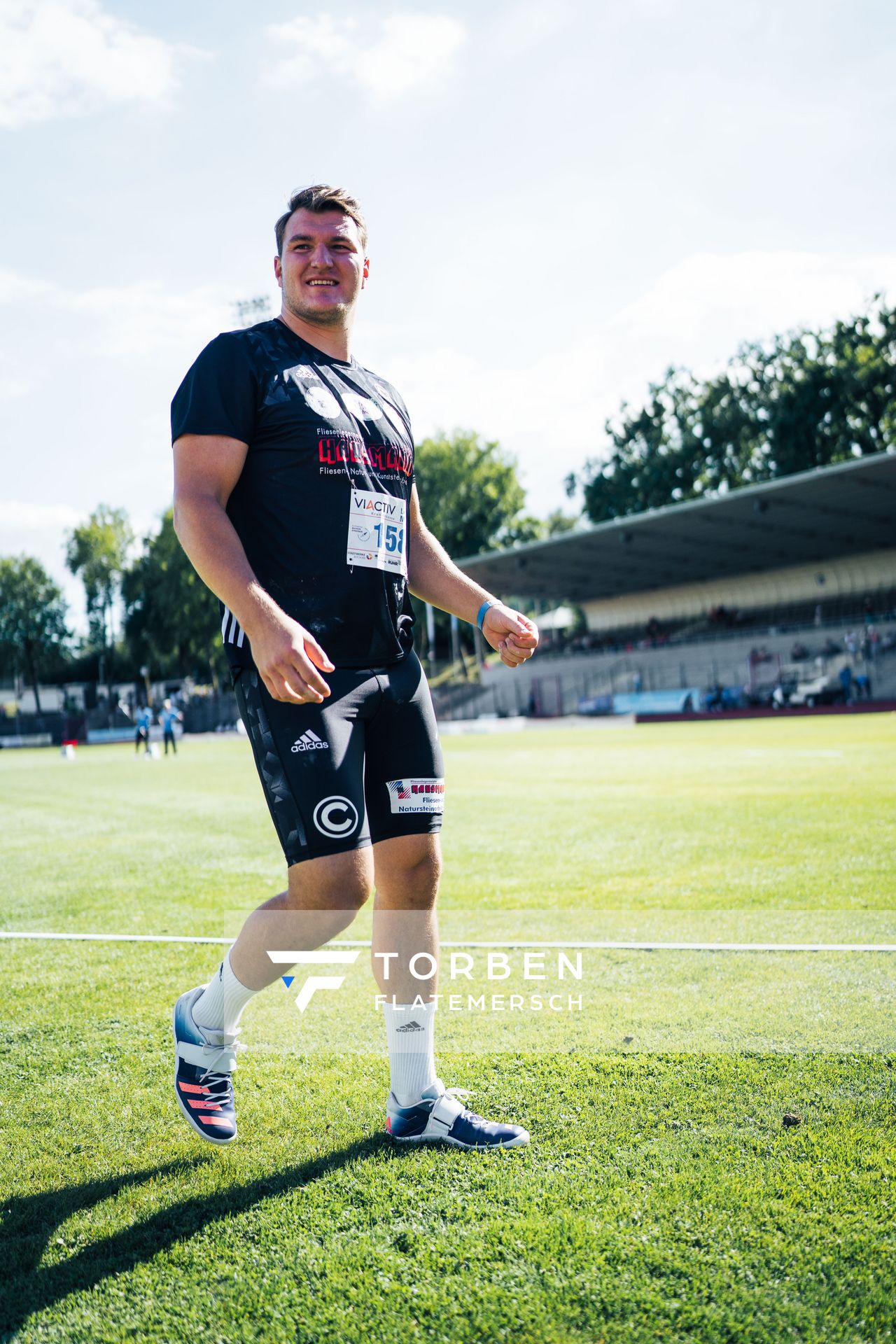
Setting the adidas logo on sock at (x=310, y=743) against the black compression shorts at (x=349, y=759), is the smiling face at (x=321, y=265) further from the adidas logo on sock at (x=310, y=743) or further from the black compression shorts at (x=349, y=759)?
the adidas logo on sock at (x=310, y=743)

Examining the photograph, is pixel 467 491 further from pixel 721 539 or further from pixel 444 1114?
pixel 444 1114

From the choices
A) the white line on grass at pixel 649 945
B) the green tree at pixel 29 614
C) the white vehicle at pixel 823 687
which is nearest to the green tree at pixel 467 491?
the white vehicle at pixel 823 687

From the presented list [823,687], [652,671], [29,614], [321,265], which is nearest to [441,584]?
[321,265]

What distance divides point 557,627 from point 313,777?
209 ft

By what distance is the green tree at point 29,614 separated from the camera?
8644 centimetres

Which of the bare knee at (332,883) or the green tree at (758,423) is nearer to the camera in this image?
the bare knee at (332,883)

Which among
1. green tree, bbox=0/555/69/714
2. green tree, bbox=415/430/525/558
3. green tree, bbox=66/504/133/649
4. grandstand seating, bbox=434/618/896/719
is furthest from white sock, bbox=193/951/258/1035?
green tree, bbox=0/555/69/714

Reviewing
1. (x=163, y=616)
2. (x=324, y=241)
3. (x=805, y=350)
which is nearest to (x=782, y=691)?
(x=805, y=350)

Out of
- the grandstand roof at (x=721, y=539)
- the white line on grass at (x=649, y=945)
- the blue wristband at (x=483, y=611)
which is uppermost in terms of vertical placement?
the grandstand roof at (x=721, y=539)

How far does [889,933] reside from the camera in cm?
443

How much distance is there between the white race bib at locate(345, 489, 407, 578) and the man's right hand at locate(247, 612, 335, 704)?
372 millimetres

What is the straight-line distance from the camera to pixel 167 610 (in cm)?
6894

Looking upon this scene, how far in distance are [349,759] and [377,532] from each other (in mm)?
634

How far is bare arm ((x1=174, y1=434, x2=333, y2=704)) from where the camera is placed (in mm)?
2357
